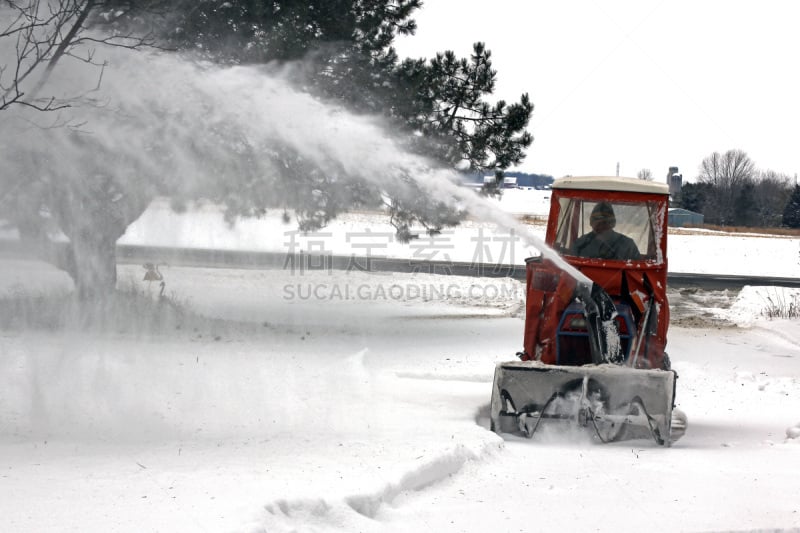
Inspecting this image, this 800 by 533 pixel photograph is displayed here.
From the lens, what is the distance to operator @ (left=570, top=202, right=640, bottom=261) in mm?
7531

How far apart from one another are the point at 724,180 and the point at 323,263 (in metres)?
69.1

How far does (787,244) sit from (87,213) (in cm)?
4058

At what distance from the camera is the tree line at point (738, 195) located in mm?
72625

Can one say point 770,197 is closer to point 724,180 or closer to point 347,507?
point 724,180

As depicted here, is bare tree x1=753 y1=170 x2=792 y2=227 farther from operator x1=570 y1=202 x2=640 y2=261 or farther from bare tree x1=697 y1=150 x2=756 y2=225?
operator x1=570 y1=202 x2=640 y2=261

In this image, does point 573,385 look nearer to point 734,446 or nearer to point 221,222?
point 734,446

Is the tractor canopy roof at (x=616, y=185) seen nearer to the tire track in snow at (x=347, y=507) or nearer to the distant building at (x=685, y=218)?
the tire track in snow at (x=347, y=507)

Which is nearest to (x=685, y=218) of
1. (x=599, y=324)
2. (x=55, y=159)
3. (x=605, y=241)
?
(x=605, y=241)

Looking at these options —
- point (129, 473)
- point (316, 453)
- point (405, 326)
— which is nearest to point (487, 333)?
point (405, 326)

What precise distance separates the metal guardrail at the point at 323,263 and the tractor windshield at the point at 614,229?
18.6 feet

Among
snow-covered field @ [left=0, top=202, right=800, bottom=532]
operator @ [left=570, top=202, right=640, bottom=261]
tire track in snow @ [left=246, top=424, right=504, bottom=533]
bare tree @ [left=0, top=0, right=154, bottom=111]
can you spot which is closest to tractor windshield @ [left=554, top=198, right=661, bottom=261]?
operator @ [left=570, top=202, right=640, bottom=261]

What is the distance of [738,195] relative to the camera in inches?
2953

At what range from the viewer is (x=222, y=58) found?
10.5m

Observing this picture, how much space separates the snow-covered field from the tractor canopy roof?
7.45 ft
